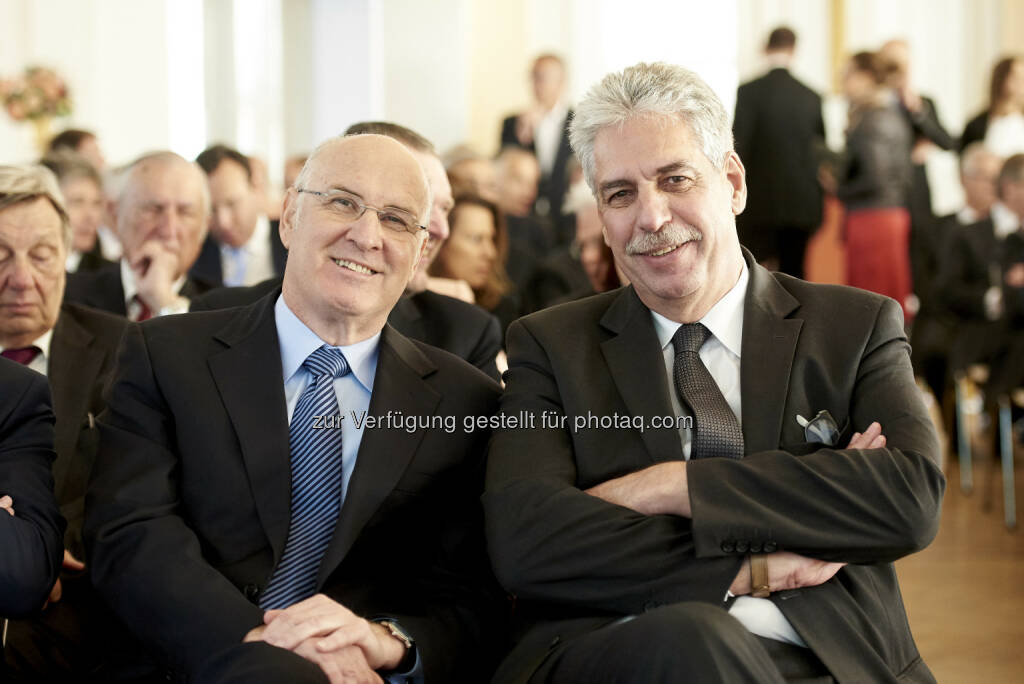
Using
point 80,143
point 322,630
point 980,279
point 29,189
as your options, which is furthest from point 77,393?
point 980,279

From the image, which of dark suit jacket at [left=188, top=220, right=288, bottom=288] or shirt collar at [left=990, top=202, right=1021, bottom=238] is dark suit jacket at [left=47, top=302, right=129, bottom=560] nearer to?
dark suit jacket at [left=188, top=220, right=288, bottom=288]

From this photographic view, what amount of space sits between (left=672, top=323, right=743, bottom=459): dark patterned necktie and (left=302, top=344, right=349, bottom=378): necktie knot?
65 centimetres

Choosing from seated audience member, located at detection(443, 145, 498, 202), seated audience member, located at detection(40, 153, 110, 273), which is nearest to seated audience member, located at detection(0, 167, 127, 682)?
seated audience member, located at detection(40, 153, 110, 273)

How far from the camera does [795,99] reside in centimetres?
764

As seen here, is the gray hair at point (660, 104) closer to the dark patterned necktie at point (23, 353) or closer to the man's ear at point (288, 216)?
the man's ear at point (288, 216)

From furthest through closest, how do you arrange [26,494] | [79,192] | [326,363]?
[79,192] < [326,363] < [26,494]

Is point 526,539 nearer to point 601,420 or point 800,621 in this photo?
point 601,420

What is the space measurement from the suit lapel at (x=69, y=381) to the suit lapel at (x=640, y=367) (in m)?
1.30

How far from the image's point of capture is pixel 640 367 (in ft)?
7.69

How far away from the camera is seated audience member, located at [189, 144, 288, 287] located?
5574mm

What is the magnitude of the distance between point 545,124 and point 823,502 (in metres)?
7.53

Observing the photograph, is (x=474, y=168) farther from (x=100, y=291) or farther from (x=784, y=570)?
(x=784, y=570)

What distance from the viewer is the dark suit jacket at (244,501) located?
216 centimetres

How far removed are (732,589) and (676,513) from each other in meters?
0.16
